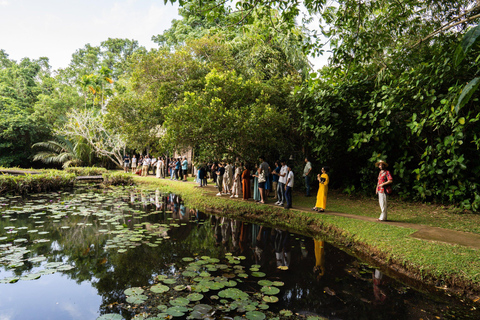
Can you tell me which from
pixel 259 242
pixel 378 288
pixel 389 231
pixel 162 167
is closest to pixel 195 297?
pixel 378 288

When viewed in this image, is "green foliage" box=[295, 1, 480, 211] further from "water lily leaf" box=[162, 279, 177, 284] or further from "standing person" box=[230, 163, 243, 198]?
"water lily leaf" box=[162, 279, 177, 284]

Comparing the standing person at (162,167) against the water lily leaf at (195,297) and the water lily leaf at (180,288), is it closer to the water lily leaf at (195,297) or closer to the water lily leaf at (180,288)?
the water lily leaf at (180,288)

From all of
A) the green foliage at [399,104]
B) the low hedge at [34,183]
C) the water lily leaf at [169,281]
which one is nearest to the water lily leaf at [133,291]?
the water lily leaf at [169,281]

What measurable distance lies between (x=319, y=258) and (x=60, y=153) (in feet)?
83.7

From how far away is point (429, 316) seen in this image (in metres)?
3.58

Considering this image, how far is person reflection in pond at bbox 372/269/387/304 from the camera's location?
13.1ft

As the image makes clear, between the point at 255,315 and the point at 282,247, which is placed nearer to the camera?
the point at 255,315

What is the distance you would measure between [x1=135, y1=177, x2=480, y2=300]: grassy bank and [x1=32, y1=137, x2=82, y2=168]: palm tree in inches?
622

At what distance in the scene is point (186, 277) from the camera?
4309 millimetres

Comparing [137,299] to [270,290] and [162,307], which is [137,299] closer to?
[162,307]

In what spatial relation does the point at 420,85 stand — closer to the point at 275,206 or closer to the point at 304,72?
the point at 275,206

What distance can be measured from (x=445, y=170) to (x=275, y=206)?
5.73 meters

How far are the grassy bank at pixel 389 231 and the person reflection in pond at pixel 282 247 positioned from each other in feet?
2.43

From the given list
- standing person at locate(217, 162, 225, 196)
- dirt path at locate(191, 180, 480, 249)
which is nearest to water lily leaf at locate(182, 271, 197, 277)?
dirt path at locate(191, 180, 480, 249)
